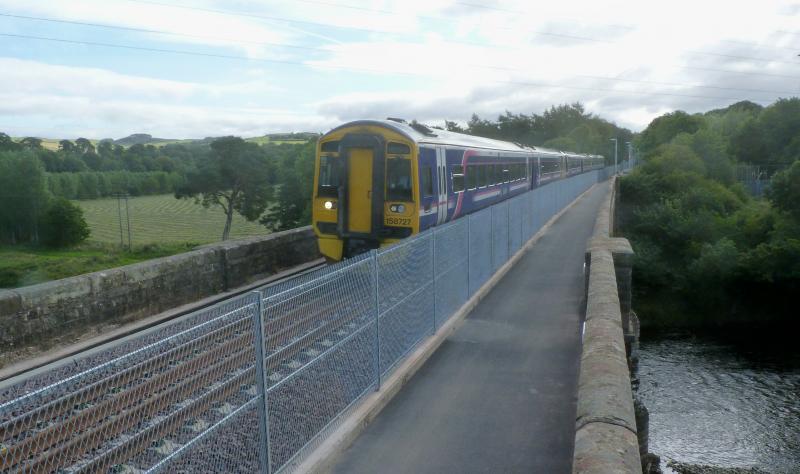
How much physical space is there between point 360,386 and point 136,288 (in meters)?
5.26

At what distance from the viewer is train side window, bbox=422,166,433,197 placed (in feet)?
42.3

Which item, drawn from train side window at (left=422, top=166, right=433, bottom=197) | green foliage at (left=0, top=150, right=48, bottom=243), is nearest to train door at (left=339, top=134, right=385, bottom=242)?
train side window at (left=422, top=166, right=433, bottom=197)

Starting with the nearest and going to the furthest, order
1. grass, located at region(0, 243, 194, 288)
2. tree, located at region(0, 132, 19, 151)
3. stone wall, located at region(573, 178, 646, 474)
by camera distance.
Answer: stone wall, located at region(573, 178, 646, 474) → grass, located at region(0, 243, 194, 288) → tree, located at region(0, 132, 19, 151)

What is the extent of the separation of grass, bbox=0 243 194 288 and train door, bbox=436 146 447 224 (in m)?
12.2

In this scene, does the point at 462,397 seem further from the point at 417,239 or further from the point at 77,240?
the point at 77,240

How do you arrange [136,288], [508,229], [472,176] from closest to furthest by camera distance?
[136,288] < [508,229] < [472,176]

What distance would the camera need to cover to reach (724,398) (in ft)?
85.1

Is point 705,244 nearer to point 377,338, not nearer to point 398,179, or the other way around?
point 398,179

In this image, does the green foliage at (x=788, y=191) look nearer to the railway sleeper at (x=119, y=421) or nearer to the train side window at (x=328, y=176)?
the train side window at (x=328, y=176)

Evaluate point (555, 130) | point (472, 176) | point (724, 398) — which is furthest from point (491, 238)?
point (555, 130)

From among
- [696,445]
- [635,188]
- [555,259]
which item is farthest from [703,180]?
[555,259]

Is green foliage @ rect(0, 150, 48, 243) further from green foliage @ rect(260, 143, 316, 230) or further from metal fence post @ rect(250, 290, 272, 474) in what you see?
metal fence post @ rect(250, 290, 272, 474)

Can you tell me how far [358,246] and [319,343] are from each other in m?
7.45

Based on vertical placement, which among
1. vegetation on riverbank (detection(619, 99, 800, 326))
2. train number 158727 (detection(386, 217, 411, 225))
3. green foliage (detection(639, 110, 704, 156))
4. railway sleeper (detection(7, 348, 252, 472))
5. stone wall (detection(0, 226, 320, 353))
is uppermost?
green foliage (detection(639, 110, 704, 156))
